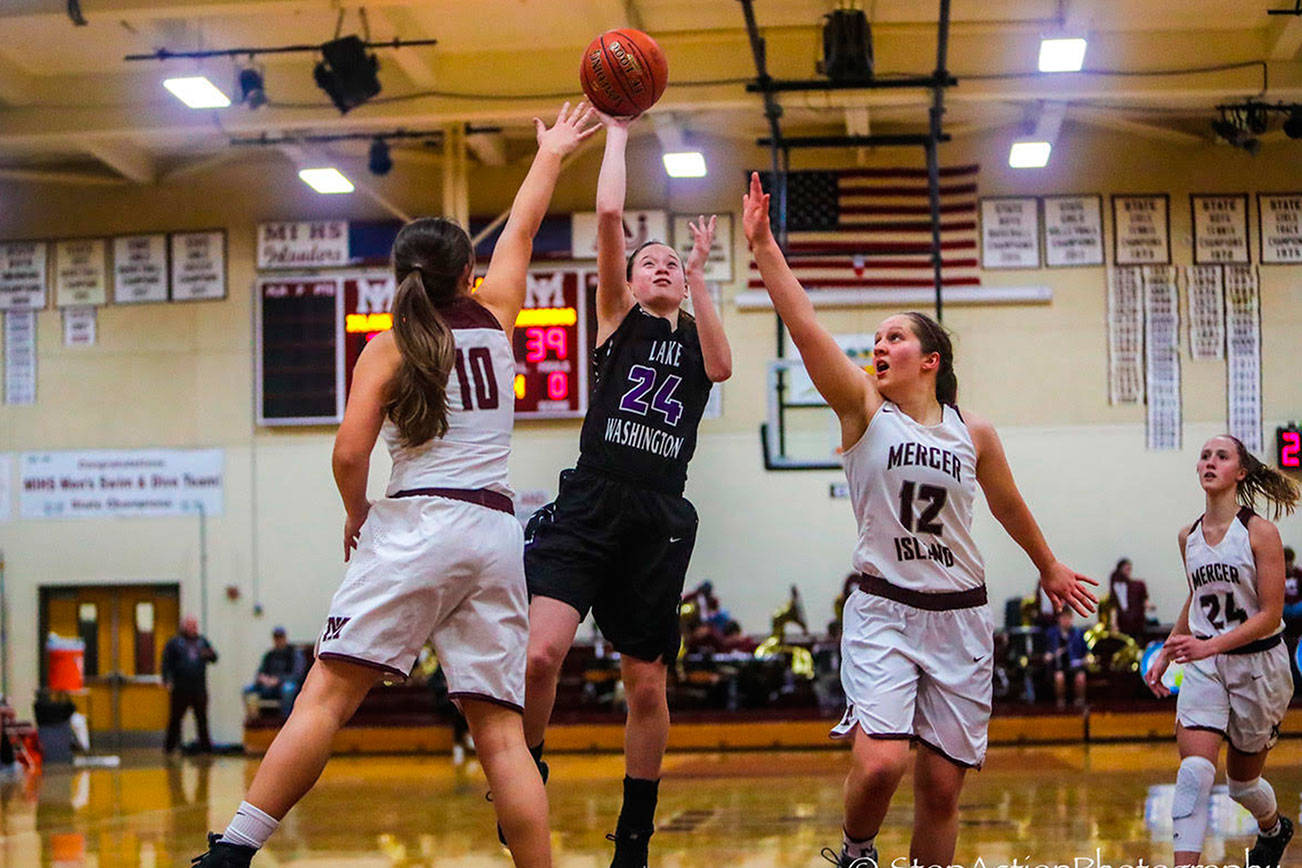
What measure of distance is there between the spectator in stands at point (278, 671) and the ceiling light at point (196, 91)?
6063 mm

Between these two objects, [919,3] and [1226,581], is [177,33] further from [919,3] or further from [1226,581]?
[1226,581]

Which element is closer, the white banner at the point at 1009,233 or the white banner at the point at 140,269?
the white banner at the point at 1009,233

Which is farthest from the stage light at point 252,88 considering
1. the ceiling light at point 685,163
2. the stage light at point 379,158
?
the ceiling light at point 685,163

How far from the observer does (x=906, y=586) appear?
14.1 ft

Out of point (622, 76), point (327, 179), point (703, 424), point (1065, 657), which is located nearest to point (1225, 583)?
point (622, 76)

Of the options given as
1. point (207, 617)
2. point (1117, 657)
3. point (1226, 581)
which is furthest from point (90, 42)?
point (1226, 581)

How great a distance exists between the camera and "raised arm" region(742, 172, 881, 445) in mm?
4105

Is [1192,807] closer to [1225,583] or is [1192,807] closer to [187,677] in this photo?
[1225,583]

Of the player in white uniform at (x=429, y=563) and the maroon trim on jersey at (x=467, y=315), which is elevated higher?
the maroon trim on jersey at (x=467, y=315)

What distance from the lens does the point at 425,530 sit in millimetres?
3682

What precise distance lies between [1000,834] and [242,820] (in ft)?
14.4

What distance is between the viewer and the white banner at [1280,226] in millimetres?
16500

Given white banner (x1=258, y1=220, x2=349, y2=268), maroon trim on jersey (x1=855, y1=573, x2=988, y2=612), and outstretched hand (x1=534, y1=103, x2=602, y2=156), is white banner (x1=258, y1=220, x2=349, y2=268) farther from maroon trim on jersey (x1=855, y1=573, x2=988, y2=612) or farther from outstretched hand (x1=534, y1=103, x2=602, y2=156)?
maroon trim on jersey (x1=855, y1=573, x2=988, y2=612)

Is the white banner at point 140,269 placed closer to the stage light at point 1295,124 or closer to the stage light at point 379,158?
the stage light at point 379,158
